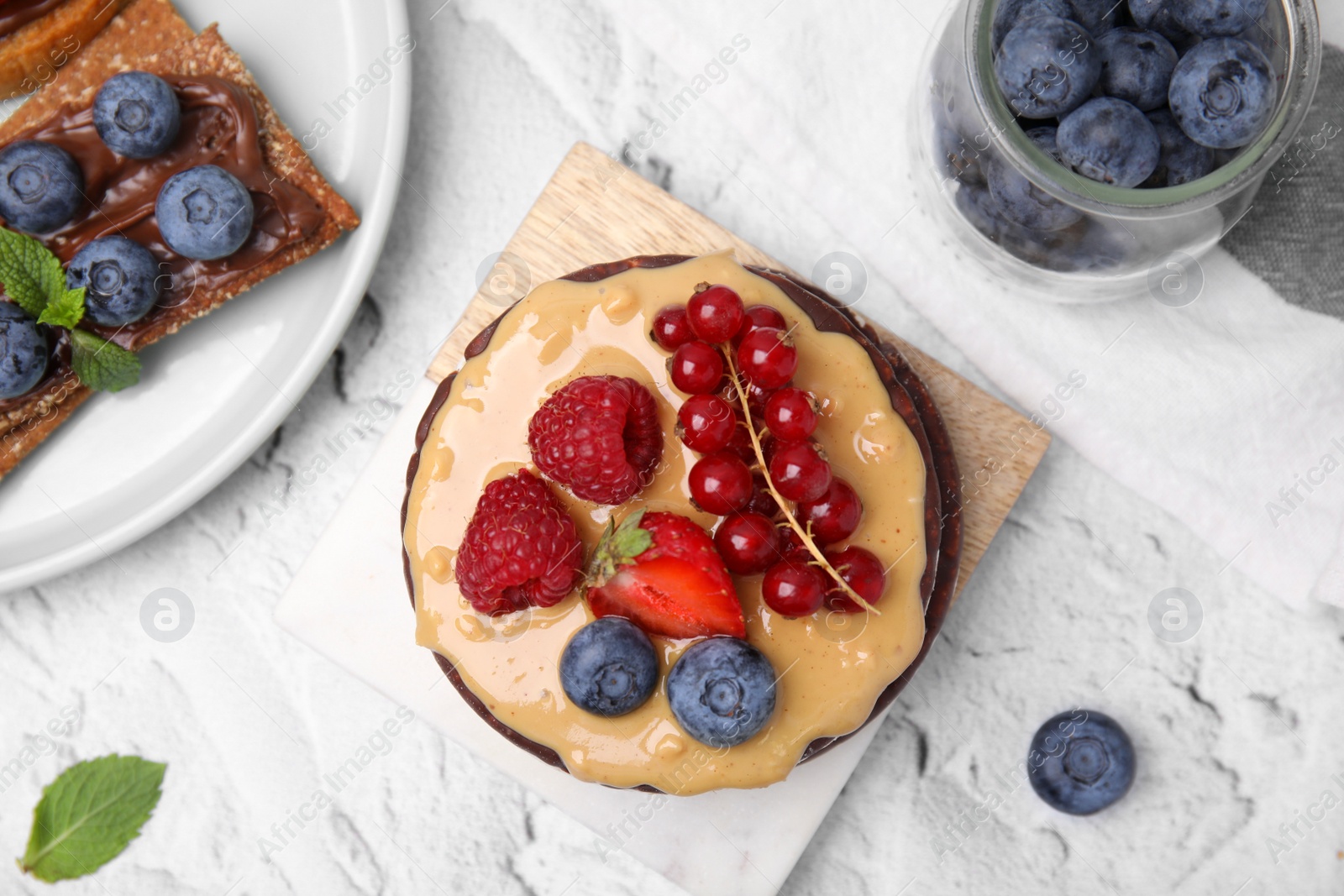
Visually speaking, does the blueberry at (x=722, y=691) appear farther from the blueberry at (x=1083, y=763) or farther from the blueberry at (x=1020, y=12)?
the blueberry at (x=1020, y=12)

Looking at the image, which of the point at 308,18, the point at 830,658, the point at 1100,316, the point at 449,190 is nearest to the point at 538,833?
the point at 830,658

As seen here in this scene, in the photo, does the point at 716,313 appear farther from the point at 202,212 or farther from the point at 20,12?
the point at 20,12

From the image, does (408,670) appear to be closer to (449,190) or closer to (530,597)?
(530,597)

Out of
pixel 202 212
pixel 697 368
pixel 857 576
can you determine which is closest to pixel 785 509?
pixel 857 576

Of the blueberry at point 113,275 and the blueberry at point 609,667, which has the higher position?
the blueberry at point 113,275

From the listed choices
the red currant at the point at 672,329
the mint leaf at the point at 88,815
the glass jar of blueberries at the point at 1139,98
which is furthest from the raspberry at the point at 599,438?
the mint leaf at the point at 88,815

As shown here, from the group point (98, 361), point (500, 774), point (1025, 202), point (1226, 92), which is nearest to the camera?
point (1226, 92)
